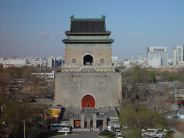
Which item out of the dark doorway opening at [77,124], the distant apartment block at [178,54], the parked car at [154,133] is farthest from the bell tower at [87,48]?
the distant apartment block at [178,54]

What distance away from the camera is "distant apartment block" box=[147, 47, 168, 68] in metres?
135

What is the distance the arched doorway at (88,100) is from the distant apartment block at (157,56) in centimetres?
10805

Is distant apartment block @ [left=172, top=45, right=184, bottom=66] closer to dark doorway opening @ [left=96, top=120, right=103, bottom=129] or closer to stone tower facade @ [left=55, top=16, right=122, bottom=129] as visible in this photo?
stone tower facade @ [left=55, top=16, right=122, bottom=129]

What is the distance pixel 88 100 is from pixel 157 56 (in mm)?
115844

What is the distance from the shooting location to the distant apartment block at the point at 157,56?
135300mm

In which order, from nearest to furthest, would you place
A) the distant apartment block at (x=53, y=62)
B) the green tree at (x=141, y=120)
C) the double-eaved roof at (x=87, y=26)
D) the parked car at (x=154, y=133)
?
the green tree at (x=141, y=120) → the parked car at (x=154, y=133) → the double-eaved roof at (x=87, y=26) → the distant apartment block at (x=53, y=62)

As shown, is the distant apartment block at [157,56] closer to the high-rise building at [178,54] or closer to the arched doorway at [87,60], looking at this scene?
the high-rise building at [178,54]

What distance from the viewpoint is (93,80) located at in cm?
2667

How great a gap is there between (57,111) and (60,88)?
71.1 inches

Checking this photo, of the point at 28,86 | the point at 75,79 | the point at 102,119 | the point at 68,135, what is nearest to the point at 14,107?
the point at 68,135

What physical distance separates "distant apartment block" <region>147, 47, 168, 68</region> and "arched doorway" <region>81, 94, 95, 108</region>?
10805 centimetres

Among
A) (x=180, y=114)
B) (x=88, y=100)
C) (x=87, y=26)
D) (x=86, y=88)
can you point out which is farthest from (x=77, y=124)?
(x=180, y=114)

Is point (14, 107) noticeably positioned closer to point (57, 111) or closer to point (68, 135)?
point (68, 135)

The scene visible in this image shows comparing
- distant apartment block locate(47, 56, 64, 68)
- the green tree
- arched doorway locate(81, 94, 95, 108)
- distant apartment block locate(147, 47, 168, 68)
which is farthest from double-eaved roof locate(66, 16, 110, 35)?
distant apartment block locate(47, 56, 64, 68)
